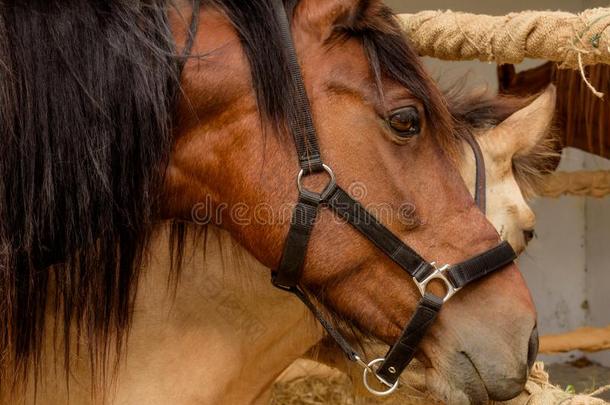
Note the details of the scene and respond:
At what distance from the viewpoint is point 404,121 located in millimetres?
1177

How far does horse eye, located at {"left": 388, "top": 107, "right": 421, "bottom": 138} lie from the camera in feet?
3.84

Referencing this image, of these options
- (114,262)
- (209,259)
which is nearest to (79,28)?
(114,262)

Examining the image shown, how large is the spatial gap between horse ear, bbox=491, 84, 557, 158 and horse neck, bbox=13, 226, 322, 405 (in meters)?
0.70

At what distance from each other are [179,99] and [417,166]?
0.39 metres

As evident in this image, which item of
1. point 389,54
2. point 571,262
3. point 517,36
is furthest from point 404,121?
point 571,262

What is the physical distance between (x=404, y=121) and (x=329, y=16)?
0.67 feet

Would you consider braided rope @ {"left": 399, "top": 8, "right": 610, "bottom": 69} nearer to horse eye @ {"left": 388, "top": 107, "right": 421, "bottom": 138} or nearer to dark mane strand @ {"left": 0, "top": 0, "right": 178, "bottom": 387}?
horse eye @ {"left": 388, "top": 107, "right": 421, "bottom": 138}

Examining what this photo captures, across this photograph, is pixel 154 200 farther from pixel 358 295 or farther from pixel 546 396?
pixel 546 396

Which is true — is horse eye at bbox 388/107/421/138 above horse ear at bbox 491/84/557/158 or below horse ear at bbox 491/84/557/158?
above

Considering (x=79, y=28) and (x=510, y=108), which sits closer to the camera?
(x=79, y=28)

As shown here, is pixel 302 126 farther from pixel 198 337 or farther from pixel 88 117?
pixel 198 337

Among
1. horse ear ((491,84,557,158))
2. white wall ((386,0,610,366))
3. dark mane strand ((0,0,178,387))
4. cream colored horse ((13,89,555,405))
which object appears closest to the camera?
dark mane strand ((0,0,178,387))

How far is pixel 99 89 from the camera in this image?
1098 millimetres

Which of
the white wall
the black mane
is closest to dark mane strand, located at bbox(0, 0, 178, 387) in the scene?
the black mane
